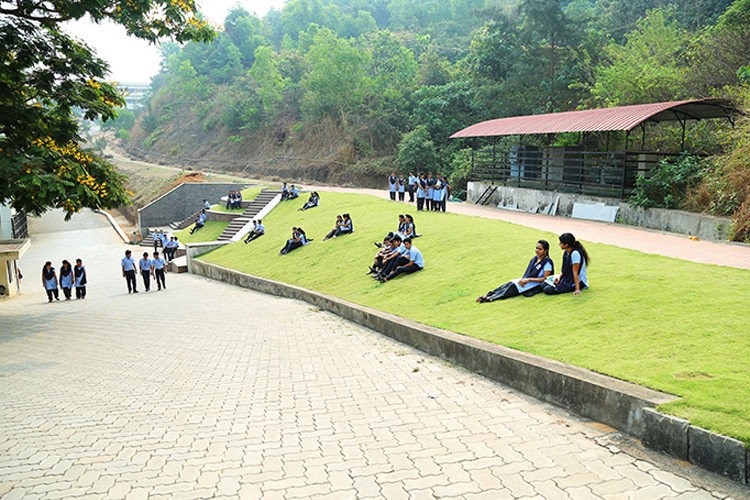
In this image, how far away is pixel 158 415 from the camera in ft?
19.3

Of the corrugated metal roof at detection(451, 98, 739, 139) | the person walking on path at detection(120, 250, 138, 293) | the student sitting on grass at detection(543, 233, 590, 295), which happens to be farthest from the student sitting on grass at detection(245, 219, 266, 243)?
the student sitting on grass at detection(543, 233, 590, 295)

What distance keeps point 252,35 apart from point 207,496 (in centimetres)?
9538

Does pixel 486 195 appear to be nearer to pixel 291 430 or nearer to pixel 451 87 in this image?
pixel 451 87

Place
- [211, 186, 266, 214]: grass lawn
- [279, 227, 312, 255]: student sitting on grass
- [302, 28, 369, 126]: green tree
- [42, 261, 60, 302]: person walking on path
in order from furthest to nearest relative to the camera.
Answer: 1. [302, 28, 369, 126]: green tree
2. [211, 186, 266, 214]: grass lawn
3. [279, 227, 312, 255]: student sitting on grass
4. [42, 261, 60, 302]: person walking on path

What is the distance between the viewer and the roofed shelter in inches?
703

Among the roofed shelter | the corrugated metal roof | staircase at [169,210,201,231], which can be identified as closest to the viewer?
the corrugated metal roof

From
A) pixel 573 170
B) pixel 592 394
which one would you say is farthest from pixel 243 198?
pixel 592 394

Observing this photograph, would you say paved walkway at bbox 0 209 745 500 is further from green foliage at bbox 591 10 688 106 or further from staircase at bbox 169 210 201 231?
staircase at bbox 169 210 201 231

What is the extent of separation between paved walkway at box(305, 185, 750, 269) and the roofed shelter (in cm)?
219

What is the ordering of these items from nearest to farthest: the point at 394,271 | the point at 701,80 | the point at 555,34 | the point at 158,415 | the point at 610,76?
the point at 158,415, the point at 394,271, the point at 701,80, the point at 610,76, the point at 555,34

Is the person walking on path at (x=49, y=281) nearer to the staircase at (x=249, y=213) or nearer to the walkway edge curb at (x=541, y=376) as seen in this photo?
the staircase at (x=249, y=213)

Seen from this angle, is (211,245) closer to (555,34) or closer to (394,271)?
(394,271)

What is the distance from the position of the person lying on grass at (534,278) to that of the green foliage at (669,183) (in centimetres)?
994

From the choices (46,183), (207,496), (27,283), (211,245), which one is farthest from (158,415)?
(27,283)
